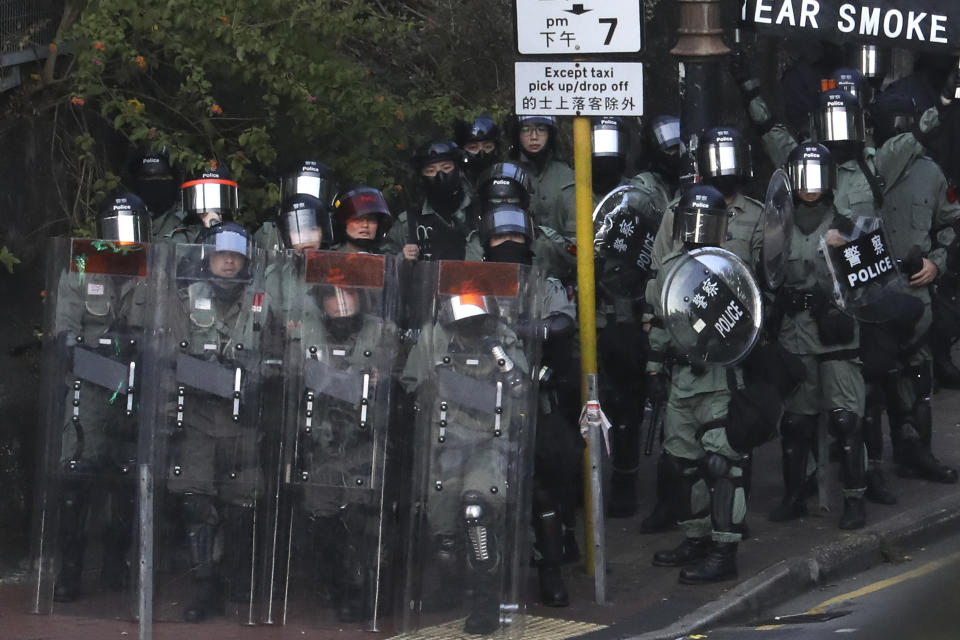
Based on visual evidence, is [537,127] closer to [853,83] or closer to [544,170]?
[544,170]

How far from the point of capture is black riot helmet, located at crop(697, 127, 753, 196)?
9047 millimetres

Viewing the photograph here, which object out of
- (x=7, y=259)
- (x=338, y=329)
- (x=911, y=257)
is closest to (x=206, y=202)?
(x=7, y=259)

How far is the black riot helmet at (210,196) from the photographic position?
30.3 feet

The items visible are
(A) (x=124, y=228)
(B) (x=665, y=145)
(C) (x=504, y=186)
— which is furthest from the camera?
(B) (x=665, y=145)

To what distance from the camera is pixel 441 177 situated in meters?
9.88

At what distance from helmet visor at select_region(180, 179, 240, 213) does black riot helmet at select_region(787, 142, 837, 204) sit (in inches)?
121

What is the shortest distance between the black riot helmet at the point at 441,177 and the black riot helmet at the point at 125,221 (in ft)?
6.06

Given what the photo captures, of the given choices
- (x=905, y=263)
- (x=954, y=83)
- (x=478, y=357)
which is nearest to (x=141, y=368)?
(x=478, y=357)

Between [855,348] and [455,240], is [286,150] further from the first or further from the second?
[855,348]

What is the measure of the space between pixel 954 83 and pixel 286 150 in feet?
15.8

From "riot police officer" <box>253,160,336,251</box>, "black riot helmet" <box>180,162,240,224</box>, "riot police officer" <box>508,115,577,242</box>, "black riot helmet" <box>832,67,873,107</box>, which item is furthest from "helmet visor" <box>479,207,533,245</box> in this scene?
"black riot helmet" <box>832,67,873,107</box>

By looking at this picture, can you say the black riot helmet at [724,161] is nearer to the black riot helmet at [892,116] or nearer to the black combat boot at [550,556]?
the black riot helmet at [892,116]

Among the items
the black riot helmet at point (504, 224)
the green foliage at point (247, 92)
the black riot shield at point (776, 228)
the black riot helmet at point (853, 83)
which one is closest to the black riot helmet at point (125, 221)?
the green foliage at point (247, 92)

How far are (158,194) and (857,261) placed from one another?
155 inches
